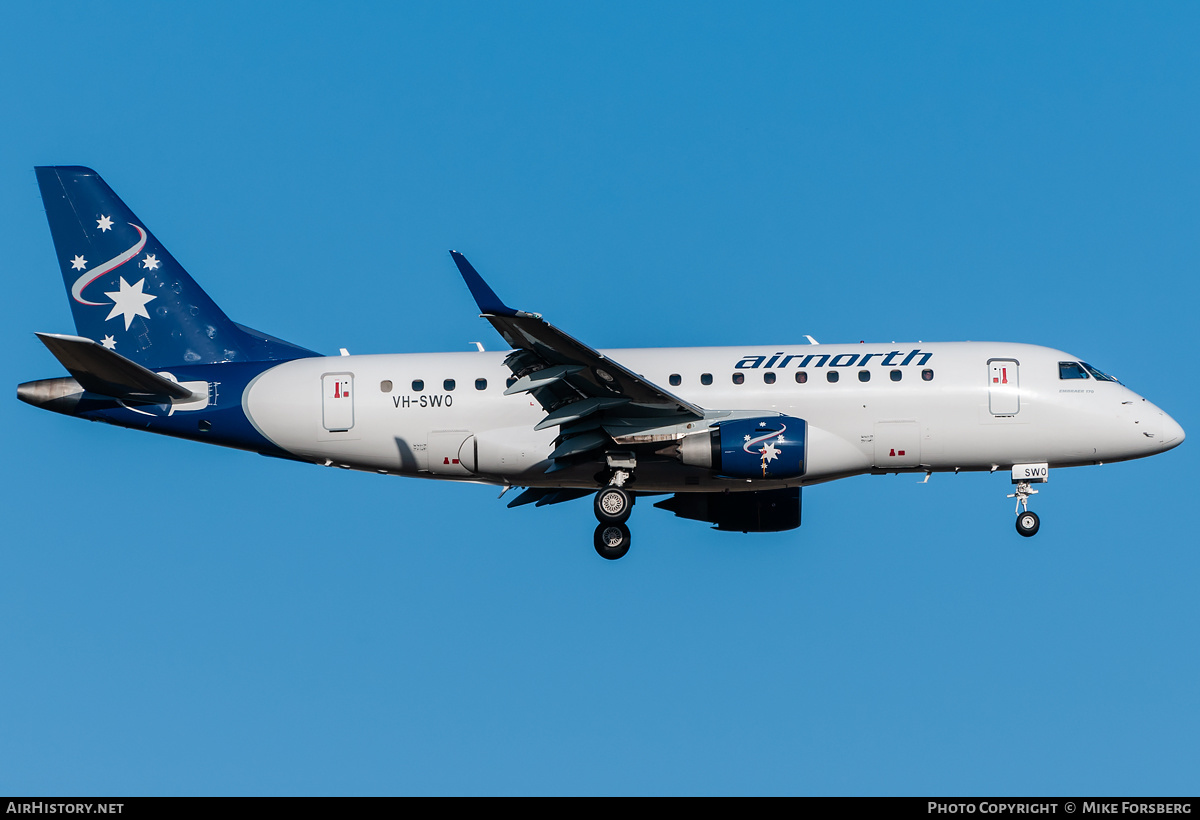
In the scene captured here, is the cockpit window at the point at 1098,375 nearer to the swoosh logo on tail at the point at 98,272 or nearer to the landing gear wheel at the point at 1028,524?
the landing gear wheel at the point at 1028,524

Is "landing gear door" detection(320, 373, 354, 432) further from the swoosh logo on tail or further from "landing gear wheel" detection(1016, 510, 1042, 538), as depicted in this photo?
"landing gear wheel" detection(1016, 510, 1042, 538)

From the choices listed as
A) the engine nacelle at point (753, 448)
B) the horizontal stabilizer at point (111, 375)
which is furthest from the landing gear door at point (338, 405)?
the engine nacelle at point (753, 448)

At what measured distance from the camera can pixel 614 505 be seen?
33.7 meters

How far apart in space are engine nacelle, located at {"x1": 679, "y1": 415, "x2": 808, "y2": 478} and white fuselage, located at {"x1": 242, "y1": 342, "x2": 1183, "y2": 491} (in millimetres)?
657

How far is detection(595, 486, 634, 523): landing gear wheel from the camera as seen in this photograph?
33719 millimetres

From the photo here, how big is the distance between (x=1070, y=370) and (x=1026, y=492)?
338 centimetres

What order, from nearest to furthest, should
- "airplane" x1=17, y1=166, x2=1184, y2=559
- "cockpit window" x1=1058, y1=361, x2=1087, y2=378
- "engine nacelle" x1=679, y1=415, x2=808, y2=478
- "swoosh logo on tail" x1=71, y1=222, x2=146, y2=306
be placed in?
"engine nacelle" x1=679, y1=415, x2=808, y2=478
"airplane" x1=17, y1=166, x2=1184, y2=559
"cockpit window" x1=1058, y1=361, x2=1087, y2=378
"swoosh logo on tail" x1=71, y1=222, x2=146, y2=306

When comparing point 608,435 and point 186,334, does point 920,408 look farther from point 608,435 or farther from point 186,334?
point 186,334

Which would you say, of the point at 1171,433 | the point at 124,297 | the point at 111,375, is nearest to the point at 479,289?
the point at 111,375

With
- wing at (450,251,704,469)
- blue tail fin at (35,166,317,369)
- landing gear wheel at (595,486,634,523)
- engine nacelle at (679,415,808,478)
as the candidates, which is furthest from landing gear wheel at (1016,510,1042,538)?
blue tail fin at (35,166,317,369)

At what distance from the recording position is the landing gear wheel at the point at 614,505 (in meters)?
33.7

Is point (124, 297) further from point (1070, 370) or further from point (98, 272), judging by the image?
point (1070, 370)

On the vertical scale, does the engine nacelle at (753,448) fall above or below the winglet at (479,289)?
below

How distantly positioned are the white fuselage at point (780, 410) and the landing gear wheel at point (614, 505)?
85 cm
